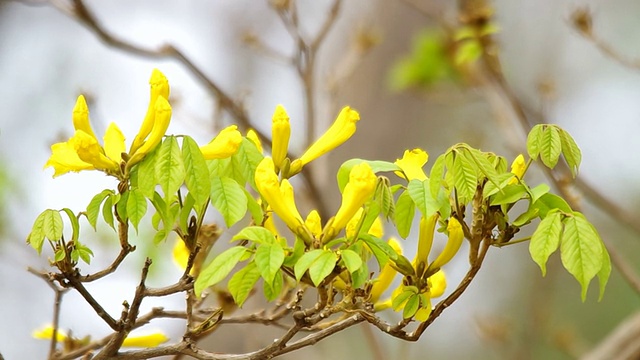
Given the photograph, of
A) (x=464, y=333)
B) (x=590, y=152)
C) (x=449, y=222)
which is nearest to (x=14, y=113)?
(x=464, y=333)

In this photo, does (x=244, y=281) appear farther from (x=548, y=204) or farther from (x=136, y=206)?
(x=548, y=204)

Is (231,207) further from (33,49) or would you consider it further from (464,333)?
(33,49)

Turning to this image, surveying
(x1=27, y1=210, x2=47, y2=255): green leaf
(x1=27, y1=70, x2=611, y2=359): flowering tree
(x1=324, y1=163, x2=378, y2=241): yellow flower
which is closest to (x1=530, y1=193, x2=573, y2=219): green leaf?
(x1=27, y1=70, x2=611, y2=359): flowering tree

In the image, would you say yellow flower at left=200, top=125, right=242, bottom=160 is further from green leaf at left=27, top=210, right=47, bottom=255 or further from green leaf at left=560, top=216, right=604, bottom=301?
green leaf at left=560, top=216, right=604, bottom=301

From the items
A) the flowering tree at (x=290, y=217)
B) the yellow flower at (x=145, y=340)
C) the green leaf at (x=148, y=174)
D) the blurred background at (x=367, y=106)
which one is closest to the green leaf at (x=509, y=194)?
the flowering tree at (x=290, y=217)

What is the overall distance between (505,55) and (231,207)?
3065 millimetres

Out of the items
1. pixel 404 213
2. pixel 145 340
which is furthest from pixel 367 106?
pixel 404 213

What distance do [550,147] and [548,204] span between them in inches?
1.5

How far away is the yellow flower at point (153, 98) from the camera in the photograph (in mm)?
531

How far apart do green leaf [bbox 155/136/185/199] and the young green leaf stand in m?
0.05

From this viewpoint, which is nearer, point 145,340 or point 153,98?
point 153,98

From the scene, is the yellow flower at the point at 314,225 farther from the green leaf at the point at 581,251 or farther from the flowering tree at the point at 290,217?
the green leaf at the point at 581,251

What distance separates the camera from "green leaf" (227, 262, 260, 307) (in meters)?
0.52

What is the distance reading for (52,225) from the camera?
518 millimetres
